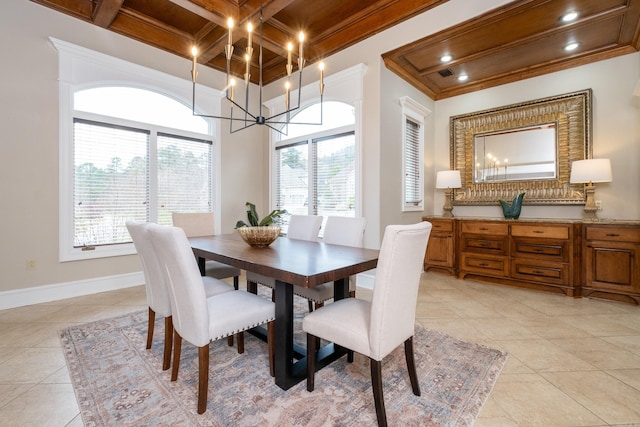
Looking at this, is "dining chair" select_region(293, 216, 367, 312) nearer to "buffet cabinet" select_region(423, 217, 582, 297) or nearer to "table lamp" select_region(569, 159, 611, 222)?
"buffet cabinet" select_region(423, 217, 582, 297)

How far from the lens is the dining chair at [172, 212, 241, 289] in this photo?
286 centimetres

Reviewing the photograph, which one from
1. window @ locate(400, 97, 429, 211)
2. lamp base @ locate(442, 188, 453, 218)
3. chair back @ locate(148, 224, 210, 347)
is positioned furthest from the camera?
lamp base @ locate(442, 188, 453, 218)

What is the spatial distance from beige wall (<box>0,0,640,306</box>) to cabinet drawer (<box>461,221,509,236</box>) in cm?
64

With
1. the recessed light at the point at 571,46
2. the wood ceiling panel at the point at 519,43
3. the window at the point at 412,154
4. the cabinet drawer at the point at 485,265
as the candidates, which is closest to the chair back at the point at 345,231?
the window at the point at 412,154

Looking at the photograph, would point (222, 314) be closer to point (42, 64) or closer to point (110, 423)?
point (110, 423)

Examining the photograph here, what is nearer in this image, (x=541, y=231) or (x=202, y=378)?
(x=202, y=378)

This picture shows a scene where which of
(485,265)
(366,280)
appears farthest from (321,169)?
(485,265)

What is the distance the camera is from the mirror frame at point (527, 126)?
3.77 m

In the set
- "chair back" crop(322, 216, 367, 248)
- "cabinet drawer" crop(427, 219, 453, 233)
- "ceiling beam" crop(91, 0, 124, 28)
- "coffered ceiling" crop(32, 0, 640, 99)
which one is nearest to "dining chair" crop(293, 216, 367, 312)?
"chair back" crop(322, 216, 367, 248)

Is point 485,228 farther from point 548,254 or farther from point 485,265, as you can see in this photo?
point 548,254

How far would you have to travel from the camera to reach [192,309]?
1.50 m

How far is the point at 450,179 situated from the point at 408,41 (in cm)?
206

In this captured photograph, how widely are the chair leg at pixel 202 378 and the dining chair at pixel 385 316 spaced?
54 cm

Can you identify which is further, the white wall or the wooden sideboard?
the white wall
